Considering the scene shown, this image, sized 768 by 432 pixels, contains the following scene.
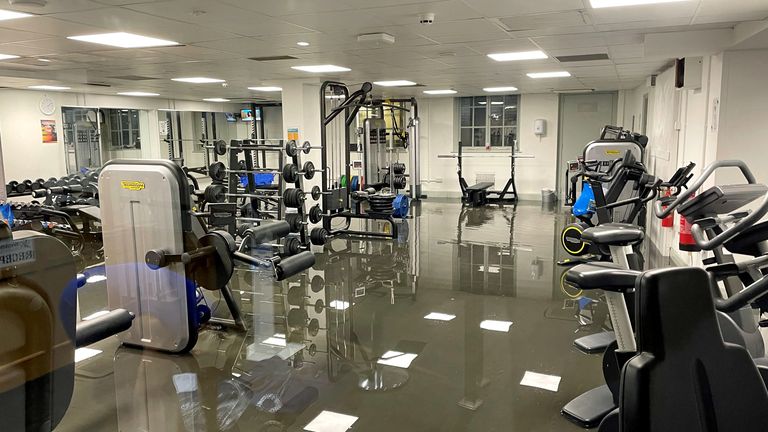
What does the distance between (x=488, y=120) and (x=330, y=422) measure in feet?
37.1

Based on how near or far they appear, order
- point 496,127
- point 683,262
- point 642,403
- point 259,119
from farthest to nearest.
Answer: point 259,119 < point 496,127 < point 683,262 < point 642,403

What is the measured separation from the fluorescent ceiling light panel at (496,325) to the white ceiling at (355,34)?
2.49m

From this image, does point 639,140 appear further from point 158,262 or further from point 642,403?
point 642,403

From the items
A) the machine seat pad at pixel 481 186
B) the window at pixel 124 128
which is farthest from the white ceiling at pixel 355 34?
the window at pixel 124 128

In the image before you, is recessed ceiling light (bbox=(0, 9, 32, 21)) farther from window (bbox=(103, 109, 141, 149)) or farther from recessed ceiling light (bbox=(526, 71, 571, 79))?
window (bbox=(103, 109, 141, 149))

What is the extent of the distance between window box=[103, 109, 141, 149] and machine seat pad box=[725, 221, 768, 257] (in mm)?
12635

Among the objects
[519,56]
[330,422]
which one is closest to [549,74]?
[519,56]

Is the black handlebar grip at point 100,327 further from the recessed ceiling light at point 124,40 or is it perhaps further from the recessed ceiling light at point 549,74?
the recessed ceiling light at point 549,74

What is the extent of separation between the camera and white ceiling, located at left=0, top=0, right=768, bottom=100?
4020 mm

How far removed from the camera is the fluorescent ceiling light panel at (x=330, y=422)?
116 inches

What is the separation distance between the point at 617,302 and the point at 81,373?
11.4 feet

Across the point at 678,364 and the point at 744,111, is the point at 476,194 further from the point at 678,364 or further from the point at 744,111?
the point at 678,364

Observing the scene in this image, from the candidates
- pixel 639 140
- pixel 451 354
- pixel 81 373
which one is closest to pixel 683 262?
pixel 639 140

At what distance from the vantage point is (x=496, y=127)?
13.4 meters
